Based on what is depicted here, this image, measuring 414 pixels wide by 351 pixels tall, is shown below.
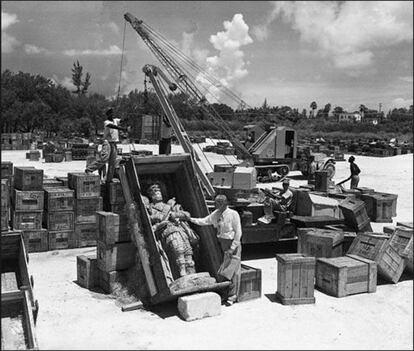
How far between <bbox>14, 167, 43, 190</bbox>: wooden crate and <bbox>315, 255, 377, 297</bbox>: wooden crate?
5896 millimetres

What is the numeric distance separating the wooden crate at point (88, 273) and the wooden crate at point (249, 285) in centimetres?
235

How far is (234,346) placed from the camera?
225 inches

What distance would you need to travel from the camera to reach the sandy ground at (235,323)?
5.82 m

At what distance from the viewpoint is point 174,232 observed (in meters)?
7.61

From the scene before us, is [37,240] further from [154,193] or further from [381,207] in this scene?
[381,207]

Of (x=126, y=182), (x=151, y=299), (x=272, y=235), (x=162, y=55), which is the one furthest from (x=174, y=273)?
(x=162, y=55)

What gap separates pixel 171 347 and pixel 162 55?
18.4m

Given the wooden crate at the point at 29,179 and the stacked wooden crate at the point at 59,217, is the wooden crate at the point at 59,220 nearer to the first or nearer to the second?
the stacked wooden crate at the point at 59,217

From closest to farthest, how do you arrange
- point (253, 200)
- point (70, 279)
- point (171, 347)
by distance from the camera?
point (171, 347), point (70, 279), point (253, 200)

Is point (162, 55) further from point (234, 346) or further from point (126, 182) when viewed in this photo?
point (234, 346)

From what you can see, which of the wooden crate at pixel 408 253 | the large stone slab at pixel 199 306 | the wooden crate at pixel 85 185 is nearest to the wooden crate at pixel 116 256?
the large stone slab at pixel 199 306

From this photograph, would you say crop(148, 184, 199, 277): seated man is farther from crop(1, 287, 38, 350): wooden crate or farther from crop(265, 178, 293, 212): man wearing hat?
crop(265, 178, 293, 212): man wearing hat

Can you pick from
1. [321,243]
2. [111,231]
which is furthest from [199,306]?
[321,243]

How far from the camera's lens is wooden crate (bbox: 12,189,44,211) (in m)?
9.99
